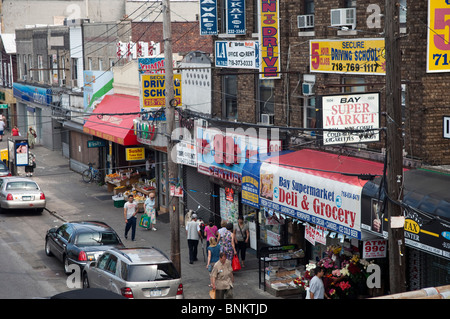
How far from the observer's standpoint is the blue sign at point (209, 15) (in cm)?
2395

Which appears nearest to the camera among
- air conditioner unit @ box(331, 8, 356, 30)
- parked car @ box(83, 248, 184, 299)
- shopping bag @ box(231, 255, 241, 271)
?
parked car @ box(83, 248, 184, 299)

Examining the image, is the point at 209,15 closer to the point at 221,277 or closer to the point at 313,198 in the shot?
the point at 313,198

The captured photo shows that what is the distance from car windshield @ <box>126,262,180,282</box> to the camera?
52.9 ft

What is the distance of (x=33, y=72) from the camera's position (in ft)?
164

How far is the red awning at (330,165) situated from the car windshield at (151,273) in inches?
167

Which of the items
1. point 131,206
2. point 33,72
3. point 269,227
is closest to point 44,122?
point 33,72

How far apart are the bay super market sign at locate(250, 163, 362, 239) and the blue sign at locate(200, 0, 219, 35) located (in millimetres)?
6381

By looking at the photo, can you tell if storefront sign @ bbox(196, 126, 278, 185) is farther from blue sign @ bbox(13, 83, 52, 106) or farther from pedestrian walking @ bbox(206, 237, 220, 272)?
blue sign @ bbox(13, 83, 52, 106)

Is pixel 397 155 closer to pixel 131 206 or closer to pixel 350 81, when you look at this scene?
pixel 350 81

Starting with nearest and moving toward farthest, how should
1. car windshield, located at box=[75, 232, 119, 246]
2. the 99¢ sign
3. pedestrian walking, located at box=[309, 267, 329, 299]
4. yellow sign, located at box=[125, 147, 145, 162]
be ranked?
1. pedestrian walking, located at box=[309, 267, 329, 299]
2. the 99¢ sign
3. car windshield, located at box=[75, 232, 119, 246]
4. yellow sign, located at box=[125, 147, 145, 162]

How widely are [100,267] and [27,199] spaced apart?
41.6 feet

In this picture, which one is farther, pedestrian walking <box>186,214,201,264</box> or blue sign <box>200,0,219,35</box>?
Answer: blue sign <box>200,0,219,35</box>

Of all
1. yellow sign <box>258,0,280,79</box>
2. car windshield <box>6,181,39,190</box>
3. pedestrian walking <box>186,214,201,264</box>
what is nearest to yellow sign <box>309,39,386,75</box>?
yellow sign <box>258,0,280,79</box>

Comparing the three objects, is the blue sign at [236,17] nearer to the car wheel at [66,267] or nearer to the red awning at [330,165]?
the red awning at [330,165]
